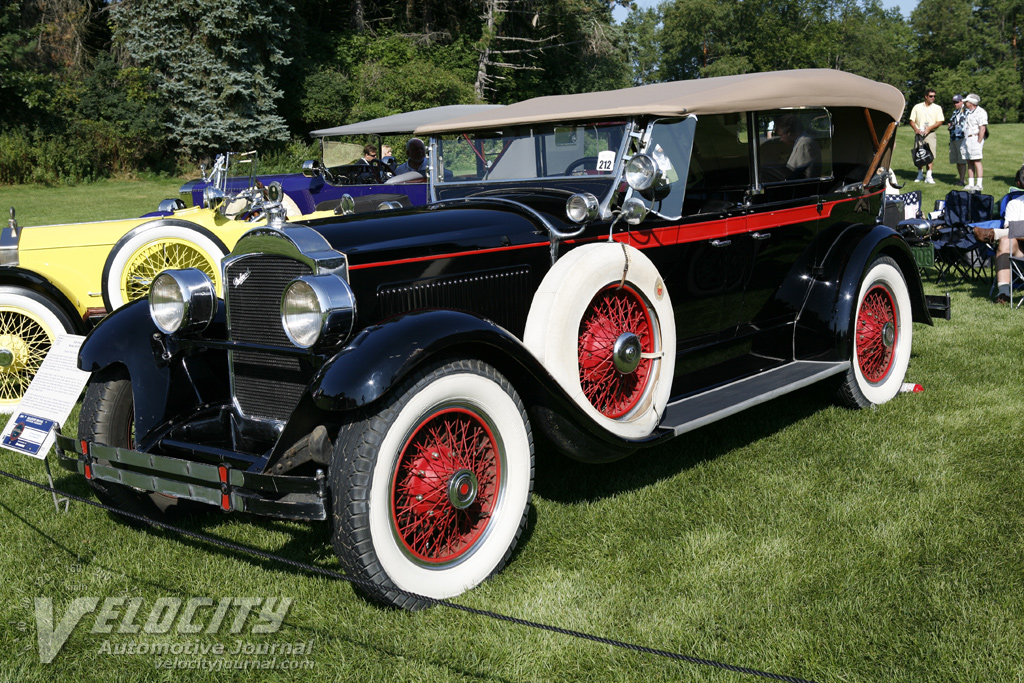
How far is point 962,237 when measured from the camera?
9.26 metres

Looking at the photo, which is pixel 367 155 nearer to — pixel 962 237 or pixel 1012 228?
Answer: pixel 962 237

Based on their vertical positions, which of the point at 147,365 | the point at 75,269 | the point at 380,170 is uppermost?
the point at 380,170

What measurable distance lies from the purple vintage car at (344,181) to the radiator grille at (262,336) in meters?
5.15

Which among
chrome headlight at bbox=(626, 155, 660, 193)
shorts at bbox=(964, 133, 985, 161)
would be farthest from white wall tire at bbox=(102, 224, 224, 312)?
shorts at bbox=(964, 133, 985, 161)

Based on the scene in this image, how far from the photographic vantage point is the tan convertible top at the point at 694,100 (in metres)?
4.24

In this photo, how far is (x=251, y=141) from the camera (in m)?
24.0

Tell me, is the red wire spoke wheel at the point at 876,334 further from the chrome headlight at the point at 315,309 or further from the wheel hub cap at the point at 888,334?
the chrome headlight at the point at 315,309

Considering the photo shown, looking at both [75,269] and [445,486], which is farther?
[75,269]

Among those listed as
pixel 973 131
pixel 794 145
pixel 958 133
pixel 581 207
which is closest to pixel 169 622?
pixel 581 207

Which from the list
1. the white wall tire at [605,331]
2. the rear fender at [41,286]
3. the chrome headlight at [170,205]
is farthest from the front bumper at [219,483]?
the chrome headlight at [170,205]

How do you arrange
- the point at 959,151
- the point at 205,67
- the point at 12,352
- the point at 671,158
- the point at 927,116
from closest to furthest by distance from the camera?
the point at 671,158 < the point at 12,352 < the point at 959,151 < the point at 927,116 < the point at 205,67

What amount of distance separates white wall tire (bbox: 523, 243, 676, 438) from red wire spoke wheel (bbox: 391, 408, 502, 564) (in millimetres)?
480

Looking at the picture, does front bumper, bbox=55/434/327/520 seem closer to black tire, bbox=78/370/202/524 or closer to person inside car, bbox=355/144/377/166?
black tire, bbox=78/370/202/524

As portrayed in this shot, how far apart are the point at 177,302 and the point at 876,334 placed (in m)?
4.27
